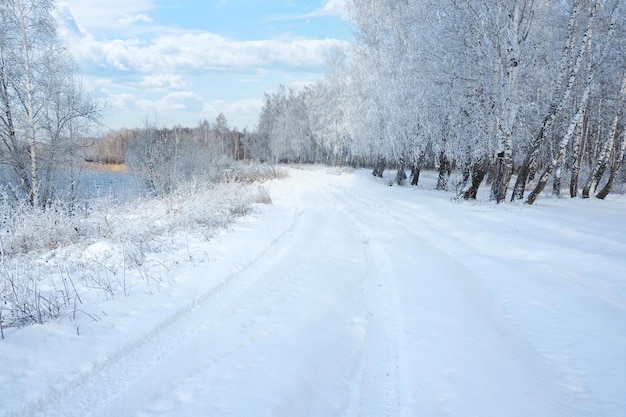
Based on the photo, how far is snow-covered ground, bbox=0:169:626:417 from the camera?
2840 millimetres

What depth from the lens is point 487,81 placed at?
554 inches

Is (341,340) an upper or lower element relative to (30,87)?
lower

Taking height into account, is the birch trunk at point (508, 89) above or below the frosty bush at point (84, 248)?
above

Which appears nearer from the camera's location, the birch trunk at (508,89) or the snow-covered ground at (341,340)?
the snow-covered ground at (341,340)

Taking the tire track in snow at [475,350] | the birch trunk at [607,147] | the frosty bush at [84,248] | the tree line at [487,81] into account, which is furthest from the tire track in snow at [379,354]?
the birch trunk at [607,147]

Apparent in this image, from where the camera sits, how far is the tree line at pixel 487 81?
42.1ft

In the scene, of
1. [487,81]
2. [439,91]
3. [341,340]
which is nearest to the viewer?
[341,340]

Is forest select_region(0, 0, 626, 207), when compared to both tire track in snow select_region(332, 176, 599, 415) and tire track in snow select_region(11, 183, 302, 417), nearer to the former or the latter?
tire track in snow select_region(11, 183, 302, 417)

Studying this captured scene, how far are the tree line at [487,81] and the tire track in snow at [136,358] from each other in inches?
469

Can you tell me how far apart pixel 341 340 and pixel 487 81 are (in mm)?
13794

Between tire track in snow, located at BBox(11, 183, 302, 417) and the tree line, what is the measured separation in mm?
11917

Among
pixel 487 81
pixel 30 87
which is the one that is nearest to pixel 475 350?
pixel 487 81

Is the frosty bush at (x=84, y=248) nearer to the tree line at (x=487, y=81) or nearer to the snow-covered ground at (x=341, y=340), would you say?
the snow-covered ground at (x=341, y=340)

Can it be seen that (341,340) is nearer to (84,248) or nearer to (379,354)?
(379,354)
